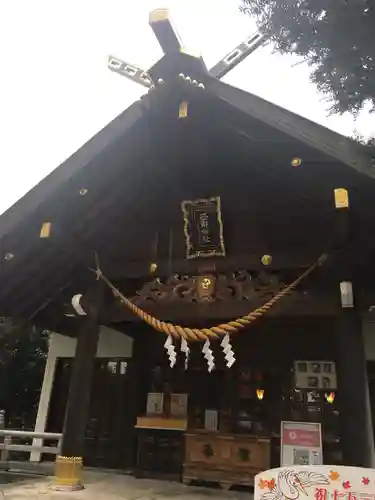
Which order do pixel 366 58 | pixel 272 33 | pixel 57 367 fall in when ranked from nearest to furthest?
pixel 366 58 < pixel 272 33 < pixel 57 367

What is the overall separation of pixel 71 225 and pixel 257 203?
2.81 metres

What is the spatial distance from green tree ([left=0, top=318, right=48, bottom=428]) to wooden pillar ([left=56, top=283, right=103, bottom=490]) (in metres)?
9.55

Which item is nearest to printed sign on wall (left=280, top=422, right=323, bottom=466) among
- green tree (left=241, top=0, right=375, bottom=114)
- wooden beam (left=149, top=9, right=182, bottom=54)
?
green tree (left=241, top=0, right=375, bottom=114)

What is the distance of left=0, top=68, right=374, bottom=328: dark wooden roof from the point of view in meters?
5.74

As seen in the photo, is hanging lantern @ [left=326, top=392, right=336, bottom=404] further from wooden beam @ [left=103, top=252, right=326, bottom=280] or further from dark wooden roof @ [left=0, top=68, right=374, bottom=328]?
dark wooden roof @ [left=0, top=68, right=374, bottom=328]

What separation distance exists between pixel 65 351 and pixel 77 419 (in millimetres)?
4468

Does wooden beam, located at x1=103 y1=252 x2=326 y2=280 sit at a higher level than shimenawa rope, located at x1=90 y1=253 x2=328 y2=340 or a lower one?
higher

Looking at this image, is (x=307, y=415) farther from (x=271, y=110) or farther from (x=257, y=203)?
(x=271, y=110)

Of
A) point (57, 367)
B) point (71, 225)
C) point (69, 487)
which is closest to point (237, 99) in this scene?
point (71, 225)

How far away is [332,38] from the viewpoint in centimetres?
425

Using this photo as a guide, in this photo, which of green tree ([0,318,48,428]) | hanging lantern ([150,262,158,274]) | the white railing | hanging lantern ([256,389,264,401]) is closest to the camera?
hanging lantern ([150,262,158,274])

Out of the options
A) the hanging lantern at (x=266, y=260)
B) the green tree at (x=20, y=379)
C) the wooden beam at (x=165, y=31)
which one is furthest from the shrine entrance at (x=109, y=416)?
the green tree at (x=20, y=379)

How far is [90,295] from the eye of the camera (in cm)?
677

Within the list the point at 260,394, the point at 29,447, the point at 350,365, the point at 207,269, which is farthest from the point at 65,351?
the point at 350,365
